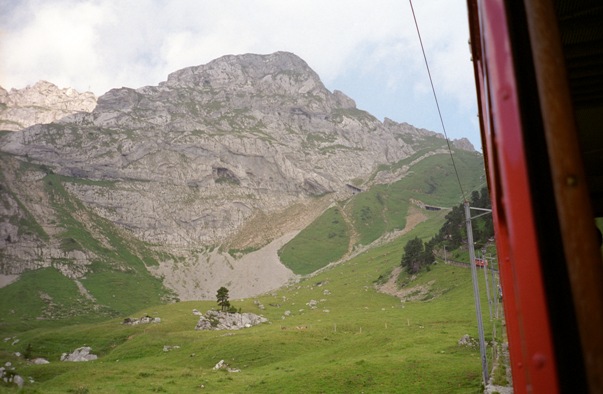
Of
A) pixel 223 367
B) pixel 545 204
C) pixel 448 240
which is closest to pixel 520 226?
pixel 545 204

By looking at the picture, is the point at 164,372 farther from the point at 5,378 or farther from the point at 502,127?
the point at 502,127

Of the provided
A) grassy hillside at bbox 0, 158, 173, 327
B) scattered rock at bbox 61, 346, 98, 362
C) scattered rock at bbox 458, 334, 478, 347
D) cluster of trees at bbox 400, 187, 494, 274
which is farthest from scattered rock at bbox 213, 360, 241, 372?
grassy hillside at bbox 0, 158, 173, 327

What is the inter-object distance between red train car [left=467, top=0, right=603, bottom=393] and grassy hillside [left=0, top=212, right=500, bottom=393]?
90.0 feet

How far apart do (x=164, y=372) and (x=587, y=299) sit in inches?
2079

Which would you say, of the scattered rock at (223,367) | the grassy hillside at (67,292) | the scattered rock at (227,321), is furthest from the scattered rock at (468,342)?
the grassy hillside at (67,292)

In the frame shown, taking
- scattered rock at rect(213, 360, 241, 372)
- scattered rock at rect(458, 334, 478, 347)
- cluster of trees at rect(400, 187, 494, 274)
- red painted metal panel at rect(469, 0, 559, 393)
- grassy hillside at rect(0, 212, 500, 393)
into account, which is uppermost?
cluster of trees at rect(400, 187, 494, 274)

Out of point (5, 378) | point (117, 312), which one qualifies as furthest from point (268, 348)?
point (117, 312)

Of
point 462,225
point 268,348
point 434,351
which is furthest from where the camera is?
point 462,225

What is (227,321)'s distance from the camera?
9519 centimetres

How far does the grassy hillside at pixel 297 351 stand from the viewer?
33312 mm

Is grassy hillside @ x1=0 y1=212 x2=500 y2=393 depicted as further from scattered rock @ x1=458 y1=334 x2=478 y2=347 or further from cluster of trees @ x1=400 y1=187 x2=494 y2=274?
cluster of trees @ x1=400 y1=187 x2=494 y2=274

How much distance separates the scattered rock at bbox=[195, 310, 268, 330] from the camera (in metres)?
91.5

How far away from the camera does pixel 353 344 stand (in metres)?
50.9

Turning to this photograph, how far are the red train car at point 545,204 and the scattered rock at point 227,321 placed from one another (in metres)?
94.7
